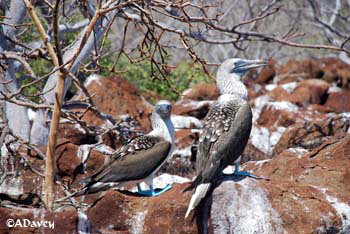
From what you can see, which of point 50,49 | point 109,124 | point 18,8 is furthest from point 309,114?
point 50,49

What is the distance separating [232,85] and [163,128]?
65 centimetres

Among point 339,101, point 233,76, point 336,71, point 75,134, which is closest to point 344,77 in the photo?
point 336,71

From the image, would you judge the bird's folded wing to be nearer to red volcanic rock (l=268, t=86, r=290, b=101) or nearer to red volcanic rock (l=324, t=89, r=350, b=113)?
red volcanic rock (l=268, t=86, r=290, b=101)

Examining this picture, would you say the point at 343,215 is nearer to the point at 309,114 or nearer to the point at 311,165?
the point at 311,165

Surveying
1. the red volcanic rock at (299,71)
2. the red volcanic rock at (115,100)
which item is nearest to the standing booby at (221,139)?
the red volcanic rock at (115,100)

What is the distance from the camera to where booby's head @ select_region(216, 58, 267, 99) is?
18.3 feet

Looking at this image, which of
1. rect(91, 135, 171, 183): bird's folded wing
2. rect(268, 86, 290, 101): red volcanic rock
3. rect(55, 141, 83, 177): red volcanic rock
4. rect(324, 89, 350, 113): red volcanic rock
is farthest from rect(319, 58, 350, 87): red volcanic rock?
rect(91, 135, 171, 183): bird's folded wing

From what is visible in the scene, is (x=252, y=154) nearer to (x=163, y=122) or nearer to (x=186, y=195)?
(x=163, y=122)

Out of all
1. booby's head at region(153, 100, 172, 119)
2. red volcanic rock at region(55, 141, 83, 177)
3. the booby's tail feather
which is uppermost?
booby's head at region(153, 100, 172, 119)

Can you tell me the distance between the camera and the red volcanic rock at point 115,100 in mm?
10023

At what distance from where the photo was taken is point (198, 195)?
4.78m

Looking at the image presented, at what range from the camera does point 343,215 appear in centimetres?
503

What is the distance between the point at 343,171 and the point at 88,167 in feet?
7.55

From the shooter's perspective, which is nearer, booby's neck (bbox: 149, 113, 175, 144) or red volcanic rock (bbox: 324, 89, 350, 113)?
booby's neck (bbox: 149, 113, 175, 144)
